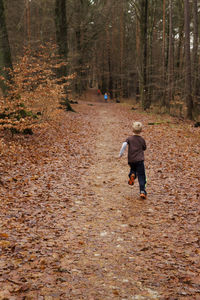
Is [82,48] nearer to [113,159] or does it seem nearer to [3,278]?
[113,159]

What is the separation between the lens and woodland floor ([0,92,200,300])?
3.46m

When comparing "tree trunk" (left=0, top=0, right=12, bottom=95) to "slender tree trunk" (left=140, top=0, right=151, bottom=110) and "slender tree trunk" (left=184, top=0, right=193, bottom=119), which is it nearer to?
"slender tree trunk" (left=184, top=0, right=193, bottom=119)

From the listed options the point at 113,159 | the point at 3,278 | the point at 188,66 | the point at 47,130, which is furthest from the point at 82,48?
the point at 3,278

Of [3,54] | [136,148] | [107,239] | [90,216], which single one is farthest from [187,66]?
[107,239]

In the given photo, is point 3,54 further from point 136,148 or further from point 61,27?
point 61,27

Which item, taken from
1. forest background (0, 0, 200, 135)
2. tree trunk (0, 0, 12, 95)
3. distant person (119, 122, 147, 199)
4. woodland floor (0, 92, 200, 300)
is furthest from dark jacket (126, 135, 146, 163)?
tree trunk (0, 0, 12, 95)

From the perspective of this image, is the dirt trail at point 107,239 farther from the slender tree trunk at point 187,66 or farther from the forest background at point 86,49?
the slender tree trunk at point 187,66

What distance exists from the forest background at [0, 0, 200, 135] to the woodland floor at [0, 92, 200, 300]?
1.96 meters

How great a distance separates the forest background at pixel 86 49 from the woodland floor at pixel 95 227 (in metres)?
1.96

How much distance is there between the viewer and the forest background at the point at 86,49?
11.4 metres

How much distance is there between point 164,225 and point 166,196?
1.66 metres

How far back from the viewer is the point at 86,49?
35.6 m

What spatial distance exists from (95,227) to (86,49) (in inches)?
1328

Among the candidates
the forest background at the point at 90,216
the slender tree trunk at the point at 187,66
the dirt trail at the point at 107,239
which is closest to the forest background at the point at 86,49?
the slender tree trunk at the point at 187,66
